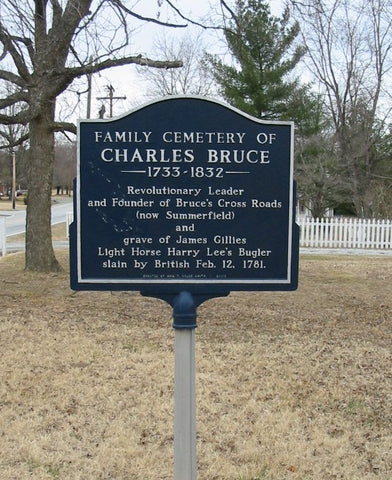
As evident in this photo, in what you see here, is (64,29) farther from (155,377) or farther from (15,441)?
(15,441)

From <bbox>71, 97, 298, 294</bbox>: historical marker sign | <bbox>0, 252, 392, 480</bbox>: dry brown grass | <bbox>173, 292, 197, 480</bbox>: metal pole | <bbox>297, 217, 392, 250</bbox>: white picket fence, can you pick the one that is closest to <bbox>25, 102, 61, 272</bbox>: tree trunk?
<bbox>0, 252, 392, 480</bbox>: dry brown grass

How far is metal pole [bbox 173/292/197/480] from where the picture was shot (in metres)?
2.95

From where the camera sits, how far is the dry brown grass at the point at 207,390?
3.70 metres

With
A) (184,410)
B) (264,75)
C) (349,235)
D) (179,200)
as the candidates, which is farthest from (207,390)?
(264,75)

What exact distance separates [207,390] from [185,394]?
1.98m

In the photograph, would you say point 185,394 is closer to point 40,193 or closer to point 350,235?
point 40,193

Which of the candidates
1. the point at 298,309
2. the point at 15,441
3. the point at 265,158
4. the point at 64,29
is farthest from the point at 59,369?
the point at 64,29

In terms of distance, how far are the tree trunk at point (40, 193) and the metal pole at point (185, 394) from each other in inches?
314

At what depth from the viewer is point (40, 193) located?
10.4 m

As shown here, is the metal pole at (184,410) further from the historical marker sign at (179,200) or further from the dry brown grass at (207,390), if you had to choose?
the dry brown grass at (207,390)

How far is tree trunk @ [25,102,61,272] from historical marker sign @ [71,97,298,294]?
25.2 feet

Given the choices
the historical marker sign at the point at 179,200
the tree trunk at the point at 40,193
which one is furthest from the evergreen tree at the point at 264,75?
the historical marker sign at the point at 179,200

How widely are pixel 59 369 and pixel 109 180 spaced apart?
296 centimetres

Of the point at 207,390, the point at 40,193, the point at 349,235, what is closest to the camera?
the point at 207,390
